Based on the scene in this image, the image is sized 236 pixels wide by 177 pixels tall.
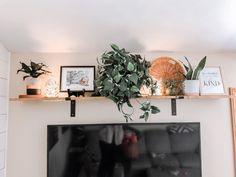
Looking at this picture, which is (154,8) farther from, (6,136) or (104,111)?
(6,136)

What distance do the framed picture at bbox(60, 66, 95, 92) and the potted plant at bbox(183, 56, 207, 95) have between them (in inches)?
32.3

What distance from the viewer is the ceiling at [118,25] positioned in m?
1.91

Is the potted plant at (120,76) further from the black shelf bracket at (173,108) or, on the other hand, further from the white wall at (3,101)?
the white wall at (3,101)

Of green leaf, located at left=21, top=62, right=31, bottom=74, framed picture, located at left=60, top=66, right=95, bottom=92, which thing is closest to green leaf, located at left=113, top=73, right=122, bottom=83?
framed picture, located at left=60, top=66, right=95, bottom=92

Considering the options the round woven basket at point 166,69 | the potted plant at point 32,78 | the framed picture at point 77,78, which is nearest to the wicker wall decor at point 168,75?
the round woven basket at point 166,69

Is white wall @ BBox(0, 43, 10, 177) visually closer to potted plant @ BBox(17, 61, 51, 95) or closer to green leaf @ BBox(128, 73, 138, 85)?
potted plant @ BBox(17, 61, 51, 95)

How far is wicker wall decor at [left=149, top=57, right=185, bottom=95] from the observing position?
2.27m

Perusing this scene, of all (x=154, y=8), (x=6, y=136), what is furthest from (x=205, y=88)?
(x=6, y=136)

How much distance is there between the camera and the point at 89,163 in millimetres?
2178

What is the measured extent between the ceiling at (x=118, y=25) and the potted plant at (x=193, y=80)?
0.75 feet

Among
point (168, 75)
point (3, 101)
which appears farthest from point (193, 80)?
point (3, 101)

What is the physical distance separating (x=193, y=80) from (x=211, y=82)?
255 millimetres

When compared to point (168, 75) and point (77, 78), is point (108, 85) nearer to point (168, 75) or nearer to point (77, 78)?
point (77, 78)

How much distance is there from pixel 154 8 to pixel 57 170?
152 cm
